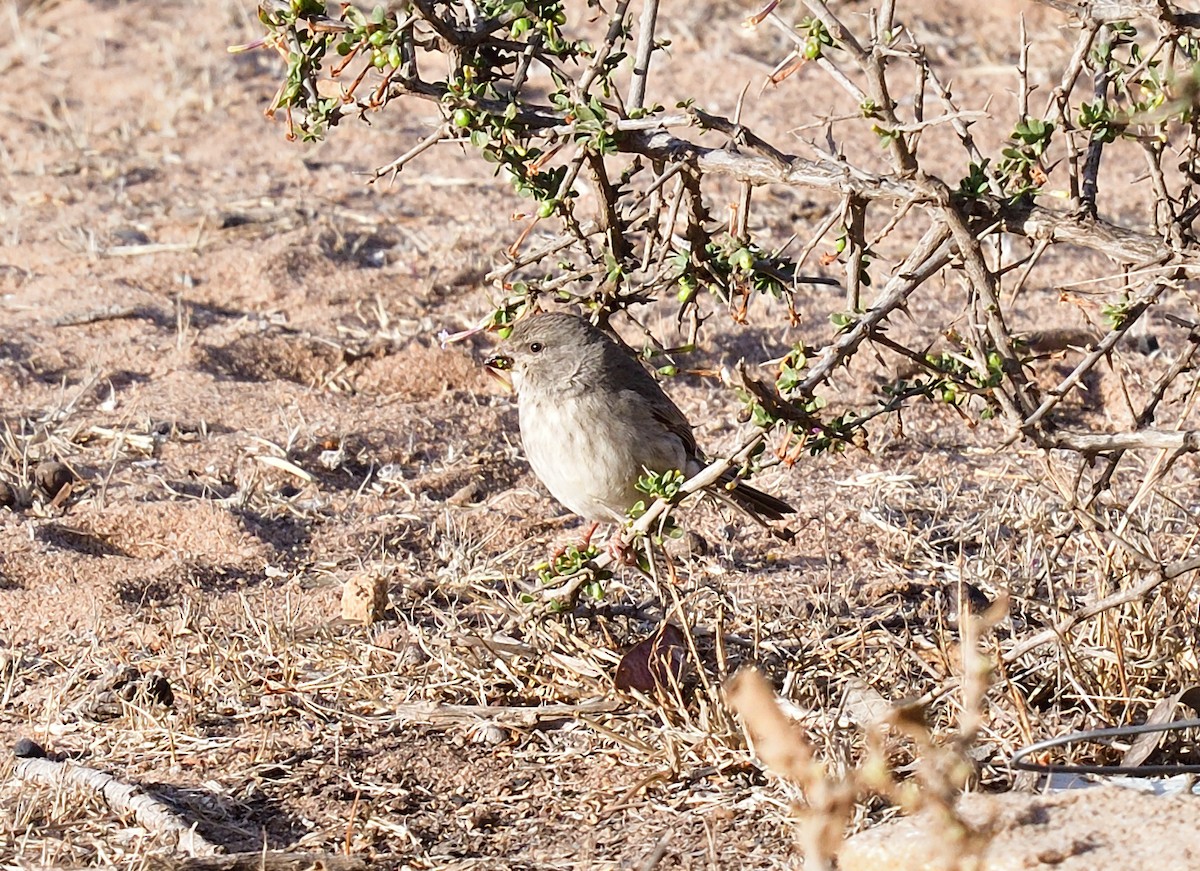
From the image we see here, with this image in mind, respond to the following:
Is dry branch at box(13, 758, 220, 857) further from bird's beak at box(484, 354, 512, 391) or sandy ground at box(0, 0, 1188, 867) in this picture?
bird's beak at box(484, 354, 512, 391)

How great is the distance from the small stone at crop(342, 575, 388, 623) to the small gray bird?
673 mm

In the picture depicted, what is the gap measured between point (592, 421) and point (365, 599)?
3.17ft

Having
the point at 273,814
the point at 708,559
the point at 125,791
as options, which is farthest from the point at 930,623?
the point at 125,791

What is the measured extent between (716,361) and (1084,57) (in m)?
3.70

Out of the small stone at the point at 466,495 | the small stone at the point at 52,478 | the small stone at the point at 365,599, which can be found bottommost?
the small stone at the point at 365,599

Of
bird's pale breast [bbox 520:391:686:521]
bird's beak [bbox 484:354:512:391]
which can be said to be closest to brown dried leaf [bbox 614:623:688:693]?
bird's pale breast [bbox 520:391:686:521]

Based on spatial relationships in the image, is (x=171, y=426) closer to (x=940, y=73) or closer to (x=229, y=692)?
(x=229, y=692)

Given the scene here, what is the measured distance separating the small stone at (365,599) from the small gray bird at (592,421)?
2.21ft

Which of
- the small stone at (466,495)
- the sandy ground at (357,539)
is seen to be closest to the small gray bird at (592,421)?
the sandy ground at (357,539)

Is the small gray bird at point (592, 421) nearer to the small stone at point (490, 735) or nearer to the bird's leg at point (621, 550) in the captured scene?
the bird's leg at point (621, 550)

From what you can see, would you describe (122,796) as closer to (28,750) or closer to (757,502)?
(28,750)

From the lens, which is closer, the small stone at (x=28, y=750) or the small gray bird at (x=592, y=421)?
the small stone at (x=28, y=750)

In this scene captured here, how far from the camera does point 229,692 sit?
4.75m

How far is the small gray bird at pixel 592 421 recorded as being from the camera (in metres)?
5.25
